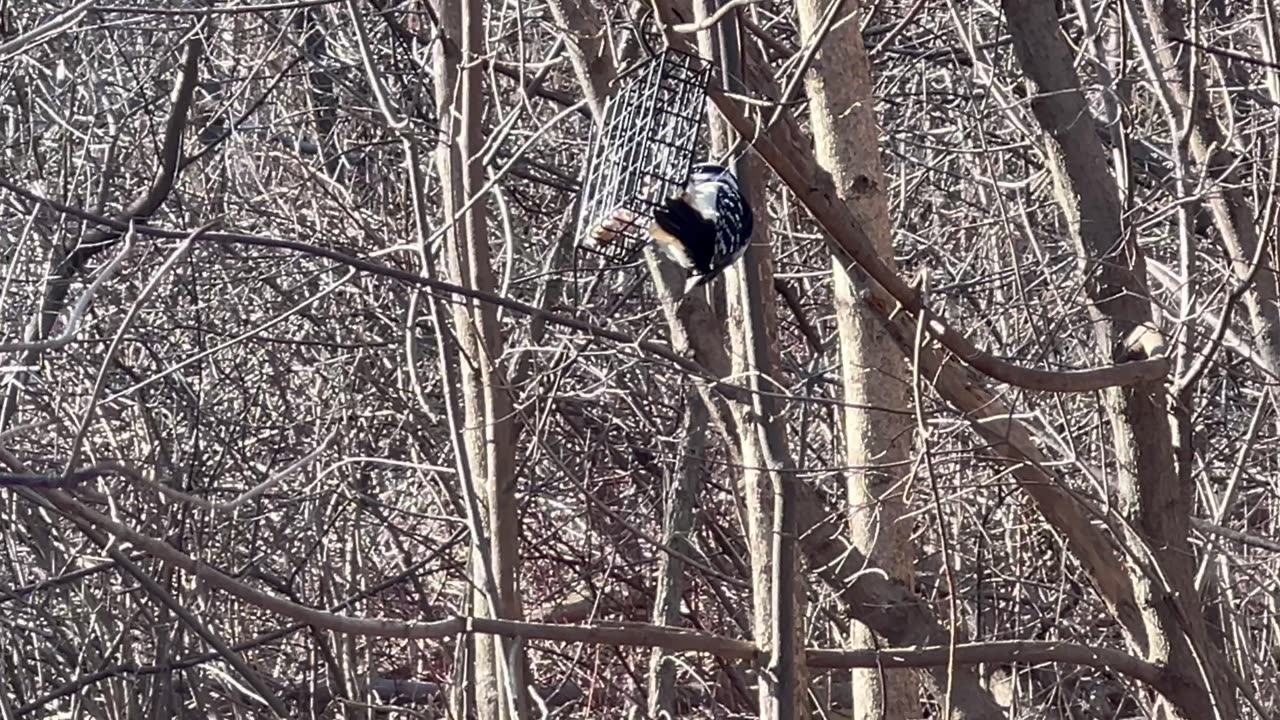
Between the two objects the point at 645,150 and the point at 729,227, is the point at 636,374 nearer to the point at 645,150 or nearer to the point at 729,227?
the point at 645,150

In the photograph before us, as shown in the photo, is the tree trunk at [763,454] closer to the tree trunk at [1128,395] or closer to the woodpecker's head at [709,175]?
the woodpecker's head at [709,175]

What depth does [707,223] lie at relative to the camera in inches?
91.2

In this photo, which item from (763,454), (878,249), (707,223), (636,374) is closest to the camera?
(707,223)

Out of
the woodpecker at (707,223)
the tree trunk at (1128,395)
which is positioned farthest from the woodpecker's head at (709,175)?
the tree trunk at (1128,395)

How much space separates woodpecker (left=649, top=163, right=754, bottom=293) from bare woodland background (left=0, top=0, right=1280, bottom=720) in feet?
1.03

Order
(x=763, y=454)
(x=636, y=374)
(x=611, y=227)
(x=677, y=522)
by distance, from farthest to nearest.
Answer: (x=636, y=374), (x=677, y=522), (x=763, y=454), (x=611, y=227)

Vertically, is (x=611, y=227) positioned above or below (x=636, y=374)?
below

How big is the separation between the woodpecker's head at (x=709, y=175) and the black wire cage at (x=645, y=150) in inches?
0.5

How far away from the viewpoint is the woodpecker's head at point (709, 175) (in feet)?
7.80

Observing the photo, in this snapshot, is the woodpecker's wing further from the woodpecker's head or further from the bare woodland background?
the bare woodland background

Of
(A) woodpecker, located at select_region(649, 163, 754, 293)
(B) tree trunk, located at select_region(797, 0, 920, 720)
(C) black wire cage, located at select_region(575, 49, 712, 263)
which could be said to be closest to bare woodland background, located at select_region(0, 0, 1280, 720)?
(B) tree trunk, located at select_region(797, 0, 920, 720)

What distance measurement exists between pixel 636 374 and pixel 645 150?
10.0 feet

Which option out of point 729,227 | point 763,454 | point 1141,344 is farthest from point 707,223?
point 1141,344

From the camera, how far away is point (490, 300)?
8.72 ft
